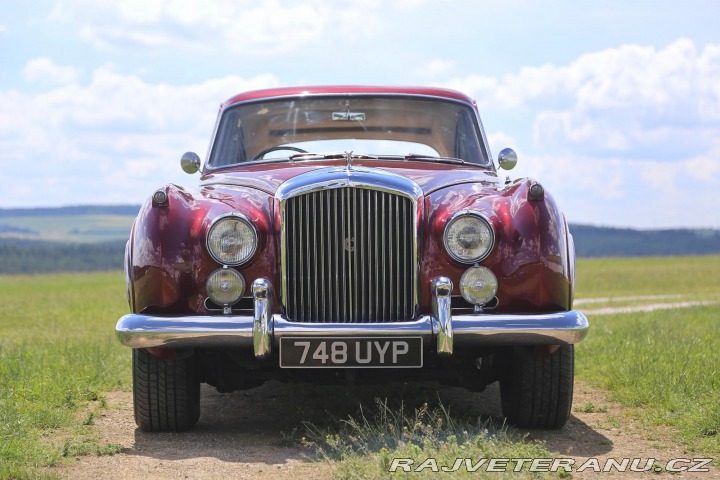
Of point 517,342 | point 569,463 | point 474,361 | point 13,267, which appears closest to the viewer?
point 569,463

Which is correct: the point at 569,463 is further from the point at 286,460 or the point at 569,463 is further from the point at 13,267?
the point at 13,267

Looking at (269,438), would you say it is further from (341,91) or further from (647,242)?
(647,242)

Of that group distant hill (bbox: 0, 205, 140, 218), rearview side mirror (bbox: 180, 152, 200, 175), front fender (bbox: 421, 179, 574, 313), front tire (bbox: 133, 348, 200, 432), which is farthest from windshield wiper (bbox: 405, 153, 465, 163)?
A: distant hill (bbox: 0, 205, 140, 218)

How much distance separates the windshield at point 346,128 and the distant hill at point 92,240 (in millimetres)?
95179

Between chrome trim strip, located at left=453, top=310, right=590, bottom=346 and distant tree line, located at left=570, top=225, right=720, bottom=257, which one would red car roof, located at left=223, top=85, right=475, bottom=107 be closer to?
chrome trim strip, located at left=453, top=310, right=590, bottom=346

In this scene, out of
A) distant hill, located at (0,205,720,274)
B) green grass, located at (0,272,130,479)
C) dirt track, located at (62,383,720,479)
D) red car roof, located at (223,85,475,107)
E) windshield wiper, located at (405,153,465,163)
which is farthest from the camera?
distant hill, located at (0,205,720,274)

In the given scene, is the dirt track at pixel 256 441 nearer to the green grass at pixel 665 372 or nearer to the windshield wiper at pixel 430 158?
the green grass at pixel 665 372

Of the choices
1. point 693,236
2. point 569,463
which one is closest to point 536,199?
point 569,463

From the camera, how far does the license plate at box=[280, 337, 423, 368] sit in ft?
15.6

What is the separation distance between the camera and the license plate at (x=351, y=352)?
188 inches

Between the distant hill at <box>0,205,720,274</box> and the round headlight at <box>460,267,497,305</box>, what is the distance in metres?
97.4

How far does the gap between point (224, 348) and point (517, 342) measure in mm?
1459

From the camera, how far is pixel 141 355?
5305 millimetres

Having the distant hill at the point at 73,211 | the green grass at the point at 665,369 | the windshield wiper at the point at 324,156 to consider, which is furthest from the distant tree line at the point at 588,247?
the windshield wiper at the point at 324,156
